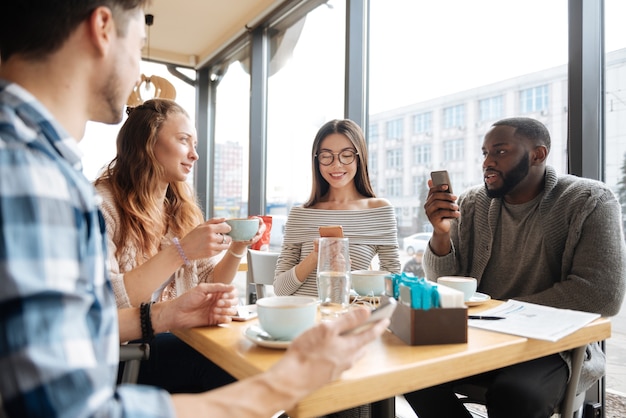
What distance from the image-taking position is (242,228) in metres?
1.33

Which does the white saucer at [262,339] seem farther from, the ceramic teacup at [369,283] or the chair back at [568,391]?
the chair back at [568,391]

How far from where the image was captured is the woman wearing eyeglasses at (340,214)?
193 centimetres

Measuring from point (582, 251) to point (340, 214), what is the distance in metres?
0.91

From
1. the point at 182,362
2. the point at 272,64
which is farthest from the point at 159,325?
the point at 272,64

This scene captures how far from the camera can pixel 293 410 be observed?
67 cm

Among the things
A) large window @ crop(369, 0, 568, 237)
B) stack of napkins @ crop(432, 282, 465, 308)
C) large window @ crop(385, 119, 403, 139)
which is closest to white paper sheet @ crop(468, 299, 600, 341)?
stack of napkins @ crop(432, 282, 465, 308)

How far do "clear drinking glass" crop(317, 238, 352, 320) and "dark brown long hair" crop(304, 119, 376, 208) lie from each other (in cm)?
105

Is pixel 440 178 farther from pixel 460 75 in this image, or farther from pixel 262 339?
pixel 460 75

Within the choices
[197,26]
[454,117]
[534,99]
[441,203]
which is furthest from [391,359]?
[197,26]

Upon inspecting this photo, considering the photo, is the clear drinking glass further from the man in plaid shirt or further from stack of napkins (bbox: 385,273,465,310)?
the man in plaid shirt

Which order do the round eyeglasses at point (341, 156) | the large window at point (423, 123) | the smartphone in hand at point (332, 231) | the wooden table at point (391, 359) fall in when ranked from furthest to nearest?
1. the large window at point (423, 123)
2. the round eyeglasses at point (341, 156)
3. the smartphone in hand at point (332, 231)
4. the wooden table at point (391, 359)

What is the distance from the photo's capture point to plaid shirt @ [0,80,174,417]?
1.59 feet

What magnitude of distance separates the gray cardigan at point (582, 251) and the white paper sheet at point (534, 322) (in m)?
0.25

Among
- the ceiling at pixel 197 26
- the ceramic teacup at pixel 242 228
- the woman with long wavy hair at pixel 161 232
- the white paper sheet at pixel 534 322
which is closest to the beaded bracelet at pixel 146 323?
the woman with long wavy hair at pixel 161 232
